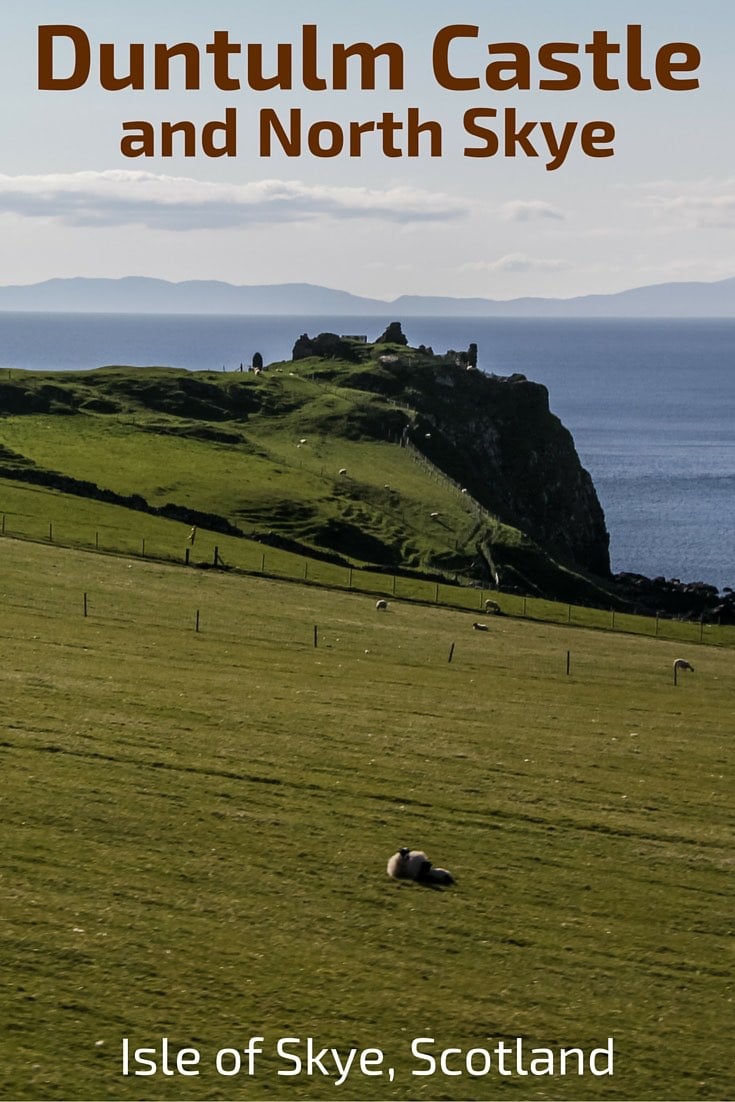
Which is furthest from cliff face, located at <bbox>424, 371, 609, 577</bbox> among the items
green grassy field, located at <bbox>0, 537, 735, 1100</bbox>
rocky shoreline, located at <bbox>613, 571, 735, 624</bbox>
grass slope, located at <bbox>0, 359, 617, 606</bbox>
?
green grassy field, located at <bbox>0, 537, 735, 1100</bbox>

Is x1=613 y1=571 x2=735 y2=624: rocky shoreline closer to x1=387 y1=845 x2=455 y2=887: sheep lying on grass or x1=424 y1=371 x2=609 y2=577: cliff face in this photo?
x1=424 y1=371 x2=609 y2=577: cliff face

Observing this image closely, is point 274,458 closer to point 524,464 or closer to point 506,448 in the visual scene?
point 524,464

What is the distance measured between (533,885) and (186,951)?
345 inches

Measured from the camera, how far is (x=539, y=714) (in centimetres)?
5019

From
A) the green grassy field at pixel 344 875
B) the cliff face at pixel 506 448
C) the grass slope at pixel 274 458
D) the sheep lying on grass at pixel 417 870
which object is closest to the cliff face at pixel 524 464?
the cliff face at pixel 506 448

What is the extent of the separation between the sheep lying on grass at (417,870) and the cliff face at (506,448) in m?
120

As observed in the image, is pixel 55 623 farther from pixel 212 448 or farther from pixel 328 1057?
pixel 212 448

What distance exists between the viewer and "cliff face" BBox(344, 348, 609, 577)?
160125mm

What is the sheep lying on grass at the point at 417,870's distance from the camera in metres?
29.9

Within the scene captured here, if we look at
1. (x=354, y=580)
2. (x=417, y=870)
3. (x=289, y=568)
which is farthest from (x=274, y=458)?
(x=417, y=870)

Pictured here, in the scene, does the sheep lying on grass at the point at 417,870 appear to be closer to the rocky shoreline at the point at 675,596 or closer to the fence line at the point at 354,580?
the fence line at the point at 354,580

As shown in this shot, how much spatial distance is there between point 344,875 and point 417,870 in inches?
63.4

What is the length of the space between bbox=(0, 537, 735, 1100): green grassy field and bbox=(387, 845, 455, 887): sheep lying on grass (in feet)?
1.21

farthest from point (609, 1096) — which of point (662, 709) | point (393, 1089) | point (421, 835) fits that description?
point (662, 709)
